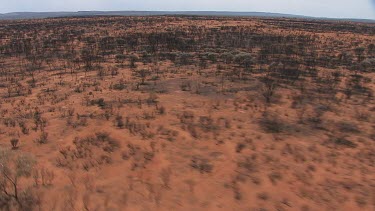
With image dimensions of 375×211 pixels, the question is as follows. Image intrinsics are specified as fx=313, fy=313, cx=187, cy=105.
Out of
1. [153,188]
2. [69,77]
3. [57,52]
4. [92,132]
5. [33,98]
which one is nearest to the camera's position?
[153,188]

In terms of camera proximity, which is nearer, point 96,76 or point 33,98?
point 33,98

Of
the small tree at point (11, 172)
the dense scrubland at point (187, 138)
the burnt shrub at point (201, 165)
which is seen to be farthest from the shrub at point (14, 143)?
the burnt shrub at point (201, 165)

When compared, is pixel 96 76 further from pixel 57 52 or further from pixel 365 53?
pixel 365 53

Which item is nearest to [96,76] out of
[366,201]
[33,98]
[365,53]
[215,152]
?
[33,98]

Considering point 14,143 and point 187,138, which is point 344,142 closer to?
point 187,138

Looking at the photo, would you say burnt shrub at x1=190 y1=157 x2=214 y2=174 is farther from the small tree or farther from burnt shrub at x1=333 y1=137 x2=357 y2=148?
burnt shrub at x1=333 y1=137 x2=357 y2=148

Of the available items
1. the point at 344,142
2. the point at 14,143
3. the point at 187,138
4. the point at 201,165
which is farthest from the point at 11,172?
the point at 344,142

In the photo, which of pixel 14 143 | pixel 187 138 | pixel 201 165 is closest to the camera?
pixel 201 165

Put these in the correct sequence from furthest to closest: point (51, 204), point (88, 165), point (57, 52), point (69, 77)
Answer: point (57, 52) → point (69, 77) → point (88, 165) → point (51, 204)
